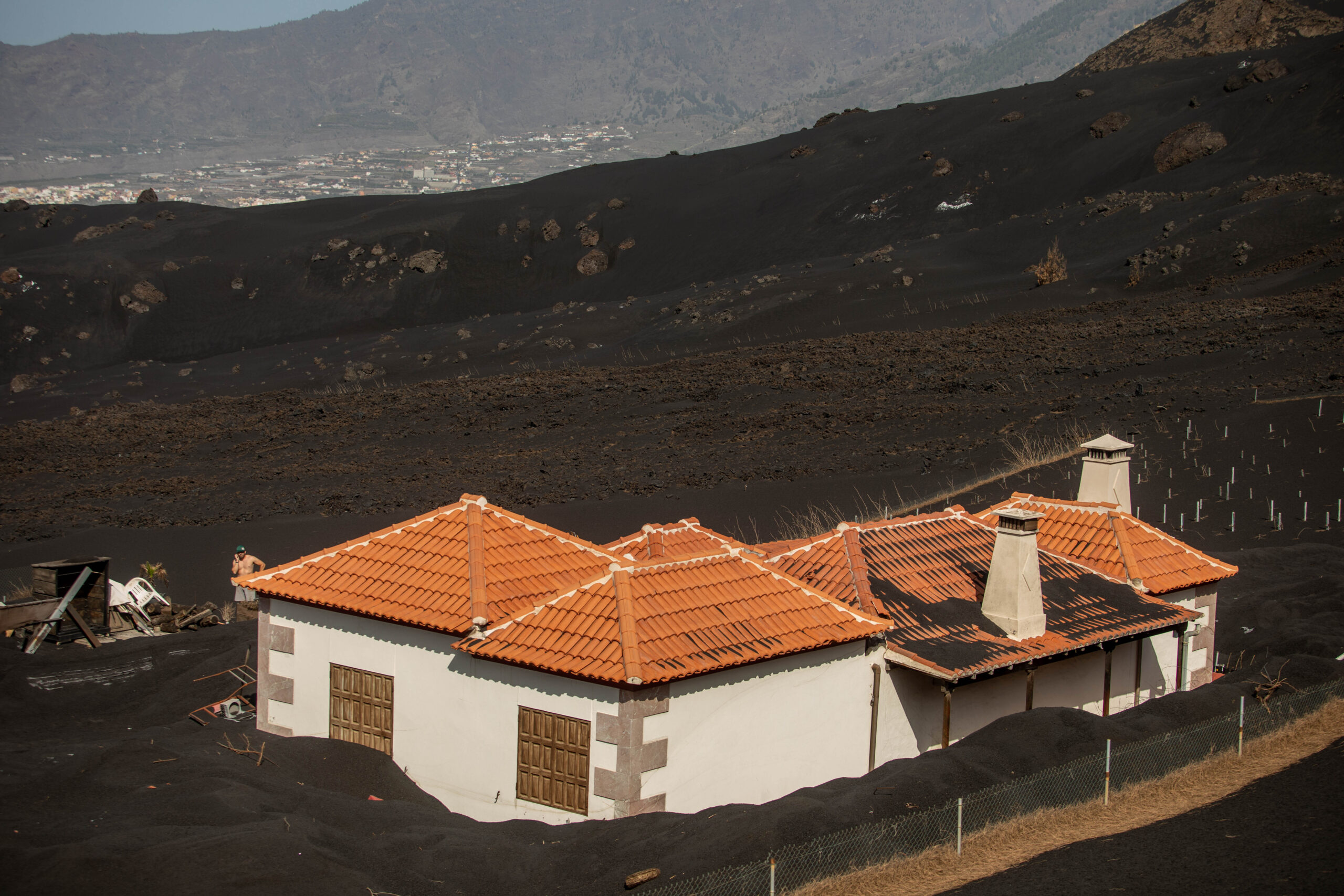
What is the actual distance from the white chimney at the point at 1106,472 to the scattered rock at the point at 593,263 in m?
61.0

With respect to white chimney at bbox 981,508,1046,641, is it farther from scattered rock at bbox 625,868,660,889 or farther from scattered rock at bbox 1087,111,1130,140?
scattered rock at bbox 1087,111,1130,140

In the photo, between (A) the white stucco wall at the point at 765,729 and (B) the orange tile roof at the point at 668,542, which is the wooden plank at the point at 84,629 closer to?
(B) the orange tile roof at the point at 668,542

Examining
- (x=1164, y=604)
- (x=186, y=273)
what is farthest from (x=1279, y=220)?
(x=186, y=273)

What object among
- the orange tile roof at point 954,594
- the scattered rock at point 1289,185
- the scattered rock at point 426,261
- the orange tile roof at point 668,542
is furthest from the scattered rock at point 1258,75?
the orange tile roof at point 668,542

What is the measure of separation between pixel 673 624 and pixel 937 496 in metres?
16.8

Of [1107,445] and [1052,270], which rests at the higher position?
[1052,270]

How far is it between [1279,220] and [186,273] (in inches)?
2533

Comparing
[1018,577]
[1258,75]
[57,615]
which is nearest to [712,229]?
[1258,75]

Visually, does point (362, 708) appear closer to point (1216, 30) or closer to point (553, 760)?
point (553, 760)

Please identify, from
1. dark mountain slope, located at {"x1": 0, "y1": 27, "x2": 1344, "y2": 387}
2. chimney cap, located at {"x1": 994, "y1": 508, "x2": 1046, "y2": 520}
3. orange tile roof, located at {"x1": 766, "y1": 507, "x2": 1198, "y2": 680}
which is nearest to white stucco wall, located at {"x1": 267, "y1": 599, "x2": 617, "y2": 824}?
orange tile roof, located at {"x1": 766, "y1": 507, "x2": 1198, "y2": 680}

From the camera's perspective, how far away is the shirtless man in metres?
20.9

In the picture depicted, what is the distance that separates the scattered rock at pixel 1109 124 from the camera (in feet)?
234

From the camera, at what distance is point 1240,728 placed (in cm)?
1197

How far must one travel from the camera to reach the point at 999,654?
1377 cm
